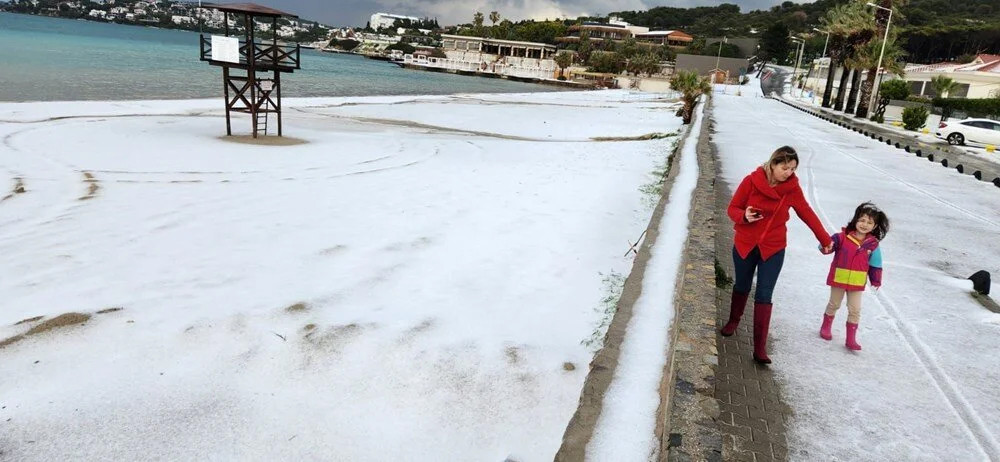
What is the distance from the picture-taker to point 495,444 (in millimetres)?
4215

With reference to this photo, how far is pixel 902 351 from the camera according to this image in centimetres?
549

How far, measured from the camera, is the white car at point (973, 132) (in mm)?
26834

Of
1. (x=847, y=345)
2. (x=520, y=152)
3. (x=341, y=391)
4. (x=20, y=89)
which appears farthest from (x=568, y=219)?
(x=20, y=89)

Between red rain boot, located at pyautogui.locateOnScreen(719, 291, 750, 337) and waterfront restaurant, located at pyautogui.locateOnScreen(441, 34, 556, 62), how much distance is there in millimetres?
131552

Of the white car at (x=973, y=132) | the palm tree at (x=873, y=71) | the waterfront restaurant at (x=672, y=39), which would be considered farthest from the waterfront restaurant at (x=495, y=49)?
the white car at (x=973, y=132)

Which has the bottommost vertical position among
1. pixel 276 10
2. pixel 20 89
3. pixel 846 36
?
pixel 20 89

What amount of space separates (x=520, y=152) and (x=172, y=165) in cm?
956

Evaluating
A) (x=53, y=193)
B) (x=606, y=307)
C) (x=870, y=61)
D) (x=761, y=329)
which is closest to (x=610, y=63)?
(x=870, y=61)

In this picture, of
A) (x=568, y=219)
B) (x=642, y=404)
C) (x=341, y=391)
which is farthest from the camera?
(x=568, y=219)

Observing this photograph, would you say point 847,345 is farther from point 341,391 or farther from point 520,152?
point 520,152

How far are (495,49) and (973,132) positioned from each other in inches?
4548

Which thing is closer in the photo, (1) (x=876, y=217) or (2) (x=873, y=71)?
(1) (x=876, y=217)

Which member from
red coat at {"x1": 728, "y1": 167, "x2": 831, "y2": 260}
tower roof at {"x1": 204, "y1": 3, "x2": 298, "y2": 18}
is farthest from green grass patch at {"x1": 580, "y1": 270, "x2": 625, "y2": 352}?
tower roof at {"x1": 204, "y1": 3, "x2": 298, "y2": 18}

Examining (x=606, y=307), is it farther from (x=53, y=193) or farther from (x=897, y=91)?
(x=897, y=91)
